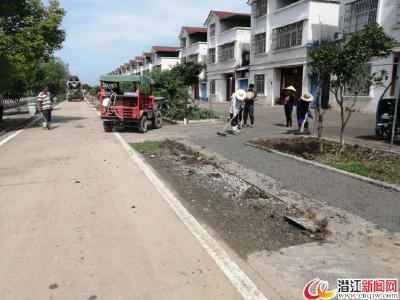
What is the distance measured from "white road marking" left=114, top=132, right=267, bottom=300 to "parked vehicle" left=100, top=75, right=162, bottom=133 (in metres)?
7.97

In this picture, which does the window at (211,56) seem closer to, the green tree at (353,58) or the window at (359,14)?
the window at (359,14)

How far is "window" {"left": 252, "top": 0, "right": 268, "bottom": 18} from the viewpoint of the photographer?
3484cm

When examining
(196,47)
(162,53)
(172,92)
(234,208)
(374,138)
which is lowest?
(234,208)

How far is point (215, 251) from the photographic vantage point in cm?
448

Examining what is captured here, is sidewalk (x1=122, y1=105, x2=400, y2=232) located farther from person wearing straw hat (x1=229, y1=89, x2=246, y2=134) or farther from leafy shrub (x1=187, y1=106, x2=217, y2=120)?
leafy shrub (x1=187, y1=106, x2=217, y2=120)

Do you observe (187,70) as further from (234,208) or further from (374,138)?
(234,208)

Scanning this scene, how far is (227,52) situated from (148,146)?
3374cm

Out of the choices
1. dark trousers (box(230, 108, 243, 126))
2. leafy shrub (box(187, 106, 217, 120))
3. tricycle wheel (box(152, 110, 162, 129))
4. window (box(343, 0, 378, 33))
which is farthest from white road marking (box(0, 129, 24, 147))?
window (box(343, 0, 378, 33))

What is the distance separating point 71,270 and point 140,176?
4215 millimetres

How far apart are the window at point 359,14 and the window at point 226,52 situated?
18712mm

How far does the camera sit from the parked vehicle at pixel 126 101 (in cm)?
1509

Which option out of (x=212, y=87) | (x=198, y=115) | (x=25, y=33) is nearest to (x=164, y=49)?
(x=212, y=87)

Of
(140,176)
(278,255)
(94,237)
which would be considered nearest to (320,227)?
(278,255)

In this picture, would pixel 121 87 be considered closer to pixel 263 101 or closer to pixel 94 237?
pixel 94 237
